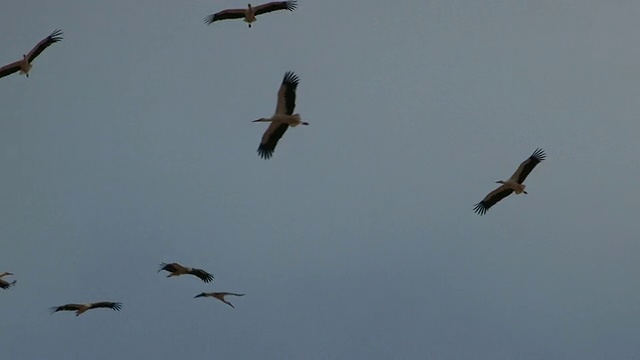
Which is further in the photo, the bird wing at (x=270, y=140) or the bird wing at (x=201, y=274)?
the bird wing at (x=201, y=274)

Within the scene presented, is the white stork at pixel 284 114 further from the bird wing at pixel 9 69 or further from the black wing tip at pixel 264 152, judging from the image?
the bird wing at pixel 9 69

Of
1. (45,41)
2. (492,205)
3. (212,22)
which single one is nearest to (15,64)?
(45,41)

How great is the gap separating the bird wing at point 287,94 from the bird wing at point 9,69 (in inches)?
279

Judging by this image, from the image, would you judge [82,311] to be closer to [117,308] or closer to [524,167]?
[117,308]

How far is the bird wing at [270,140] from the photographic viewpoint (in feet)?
188

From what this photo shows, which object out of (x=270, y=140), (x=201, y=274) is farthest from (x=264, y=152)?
(x=201, y=274)

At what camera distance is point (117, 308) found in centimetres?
5962

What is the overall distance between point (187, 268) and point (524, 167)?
874 centimetres

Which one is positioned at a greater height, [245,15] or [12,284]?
[245,15]

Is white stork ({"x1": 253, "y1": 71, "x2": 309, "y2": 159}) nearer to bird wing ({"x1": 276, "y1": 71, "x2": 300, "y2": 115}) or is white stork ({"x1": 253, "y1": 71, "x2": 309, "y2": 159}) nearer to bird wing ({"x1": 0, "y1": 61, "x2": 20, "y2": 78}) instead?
bird wing ({"x1": 276, "y1": 71, "x2": 300, "y2": 115})

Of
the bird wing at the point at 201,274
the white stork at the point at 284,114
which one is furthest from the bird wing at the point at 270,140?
the bird wing at the point at 201,274

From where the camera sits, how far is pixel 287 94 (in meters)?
56.5

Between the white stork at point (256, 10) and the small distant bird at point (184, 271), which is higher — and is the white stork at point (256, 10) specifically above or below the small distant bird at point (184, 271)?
above

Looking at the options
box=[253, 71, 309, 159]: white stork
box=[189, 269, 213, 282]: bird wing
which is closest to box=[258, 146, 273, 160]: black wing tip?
box=[253, 71, 309, 159]: white stork
